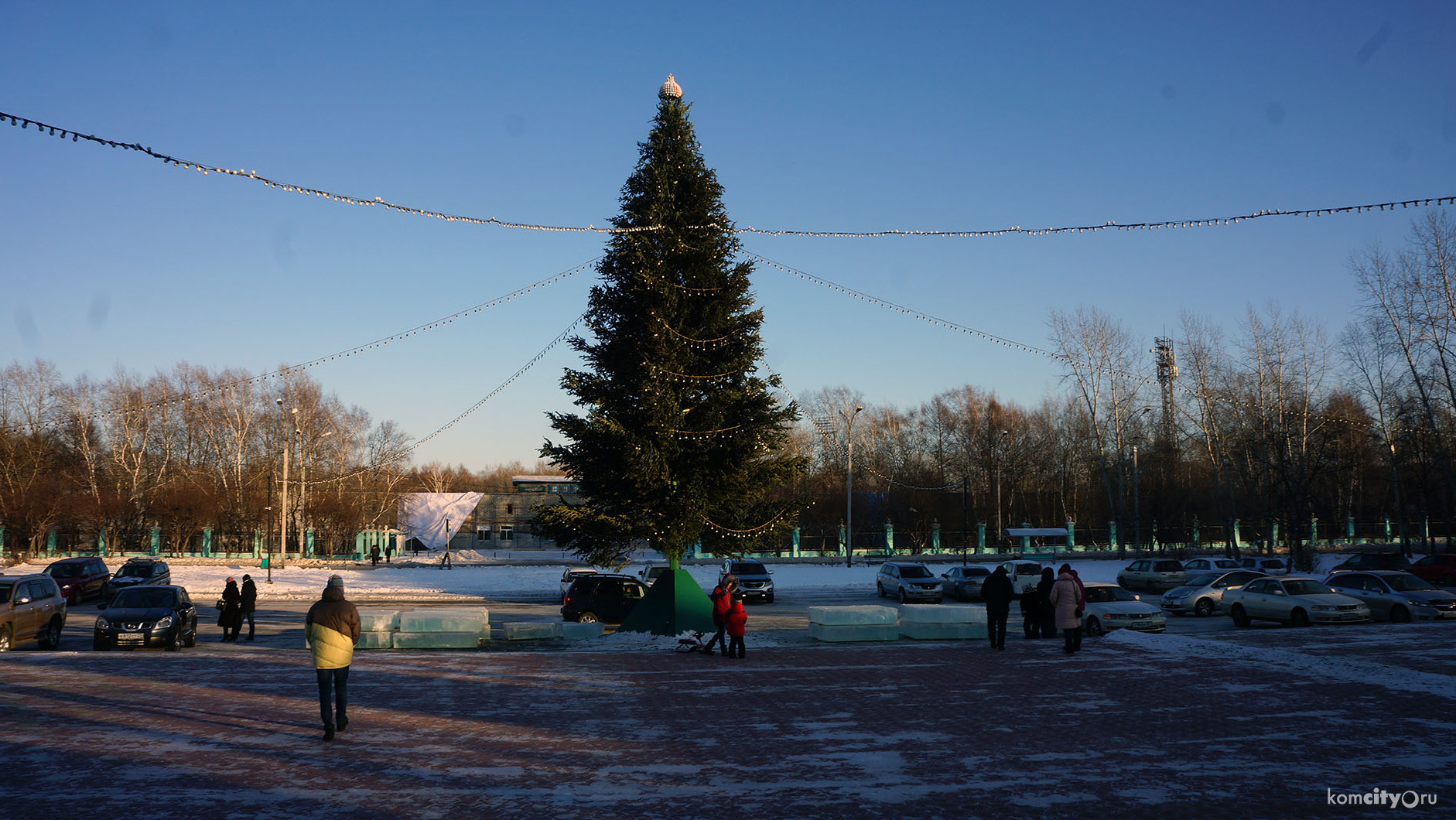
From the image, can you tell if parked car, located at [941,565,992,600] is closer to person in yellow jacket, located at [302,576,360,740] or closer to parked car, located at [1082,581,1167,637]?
parked car, located at [1082,581,1167,637]

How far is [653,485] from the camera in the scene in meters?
21.0

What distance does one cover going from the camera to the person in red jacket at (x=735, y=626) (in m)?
17.4

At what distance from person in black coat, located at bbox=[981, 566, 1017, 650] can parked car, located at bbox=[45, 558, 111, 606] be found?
3085 centimetres

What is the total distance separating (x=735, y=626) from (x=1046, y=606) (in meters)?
7.37

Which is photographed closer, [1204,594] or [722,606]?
[722,606]

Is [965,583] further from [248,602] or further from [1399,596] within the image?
[248,602]

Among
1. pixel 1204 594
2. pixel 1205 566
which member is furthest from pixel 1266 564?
pixel 1204 594

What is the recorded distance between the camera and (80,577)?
105 feet

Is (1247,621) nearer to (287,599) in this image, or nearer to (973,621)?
A: (973,621)

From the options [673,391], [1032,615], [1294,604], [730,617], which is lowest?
[1294,604]

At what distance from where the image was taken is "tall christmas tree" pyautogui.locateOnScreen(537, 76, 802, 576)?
2133cm

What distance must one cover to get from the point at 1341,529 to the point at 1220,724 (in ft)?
233

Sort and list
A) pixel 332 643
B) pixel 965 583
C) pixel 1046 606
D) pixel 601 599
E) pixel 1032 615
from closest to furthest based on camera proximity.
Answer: pixel 332 643 → pixel 1046 606 → pixel 1032 615 → pixel 601 599 → pixel 965 583

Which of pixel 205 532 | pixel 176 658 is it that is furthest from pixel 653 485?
pixel 205 532
